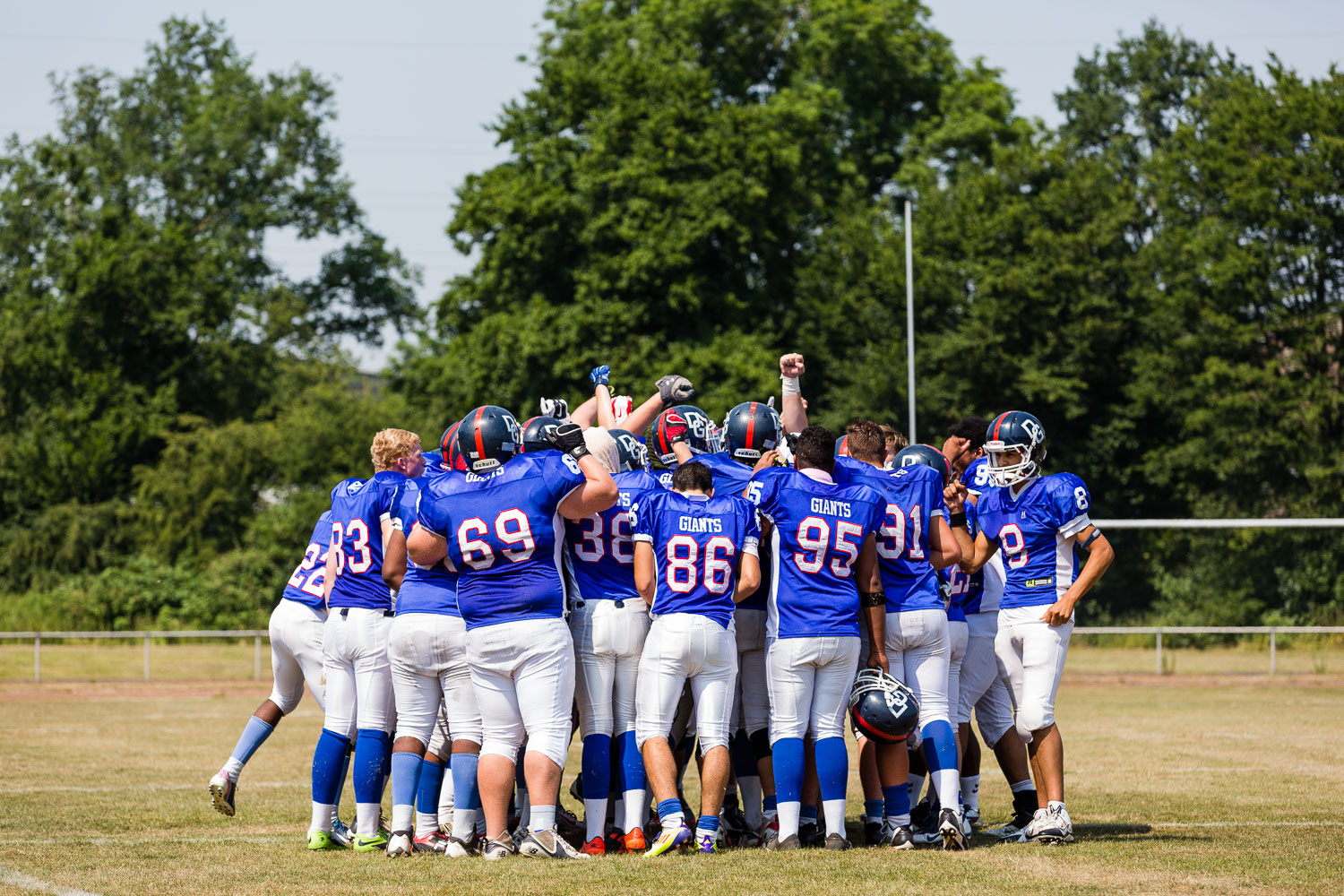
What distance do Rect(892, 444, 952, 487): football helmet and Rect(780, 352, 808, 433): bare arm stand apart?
709 millimetres

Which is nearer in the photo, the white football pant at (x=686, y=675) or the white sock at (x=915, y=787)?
the white football pant at (x=686, y=675)

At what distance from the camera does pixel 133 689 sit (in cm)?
2462

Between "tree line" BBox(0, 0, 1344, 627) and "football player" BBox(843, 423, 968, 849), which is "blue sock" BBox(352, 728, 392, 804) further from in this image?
"tree line" BBox(0, 0, 1344, 627)

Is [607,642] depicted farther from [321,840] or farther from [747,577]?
[321,840]

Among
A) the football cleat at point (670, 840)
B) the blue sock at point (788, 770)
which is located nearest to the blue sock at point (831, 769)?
the blue sock at point (788, 770)

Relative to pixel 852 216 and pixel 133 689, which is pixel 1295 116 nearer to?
pixel 852 216

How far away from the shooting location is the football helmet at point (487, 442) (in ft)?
25.7

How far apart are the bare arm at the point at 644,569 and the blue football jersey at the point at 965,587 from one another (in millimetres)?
1959

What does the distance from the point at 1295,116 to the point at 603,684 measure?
31.3 metres

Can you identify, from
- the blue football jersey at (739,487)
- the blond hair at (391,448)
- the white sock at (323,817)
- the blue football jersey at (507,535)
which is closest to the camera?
the blue football jersey at (507,535)

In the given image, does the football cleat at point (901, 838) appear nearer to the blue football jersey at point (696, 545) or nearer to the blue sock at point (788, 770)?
the blue sock at point (788, 770)

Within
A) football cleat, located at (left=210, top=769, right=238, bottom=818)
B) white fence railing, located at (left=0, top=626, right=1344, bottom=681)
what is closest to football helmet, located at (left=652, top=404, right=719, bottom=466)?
football cleat, located at (left=210, top=769, right=238, bottom=818)

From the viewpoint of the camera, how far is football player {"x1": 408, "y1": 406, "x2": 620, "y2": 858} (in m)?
7.64

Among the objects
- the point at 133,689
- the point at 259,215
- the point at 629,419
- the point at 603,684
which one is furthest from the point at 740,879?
the point at 259,215
